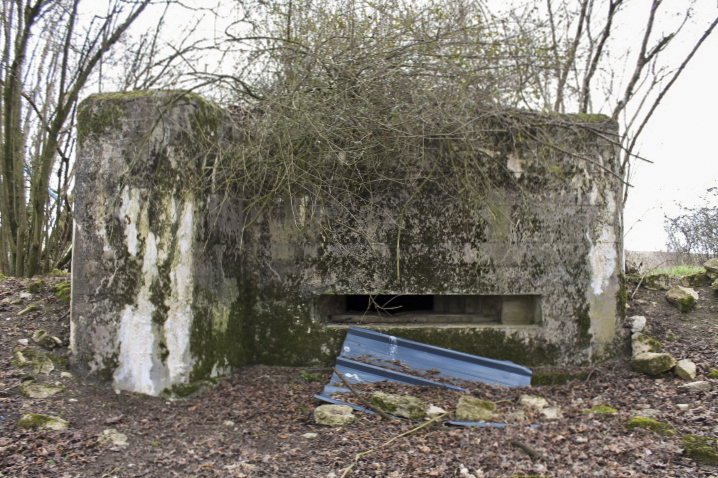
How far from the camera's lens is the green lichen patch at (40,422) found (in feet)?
9.74

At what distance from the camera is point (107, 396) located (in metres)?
3.51

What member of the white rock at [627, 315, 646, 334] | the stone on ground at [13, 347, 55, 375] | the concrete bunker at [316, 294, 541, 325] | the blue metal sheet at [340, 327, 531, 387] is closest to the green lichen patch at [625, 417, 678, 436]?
the blue metal sheet at [340, 327, 531, 387]

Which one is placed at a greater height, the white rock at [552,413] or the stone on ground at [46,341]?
the stone on ground at [46,341]

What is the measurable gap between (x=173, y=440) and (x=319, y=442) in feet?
2.77

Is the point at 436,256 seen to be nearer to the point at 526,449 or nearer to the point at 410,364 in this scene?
the point at 410,364

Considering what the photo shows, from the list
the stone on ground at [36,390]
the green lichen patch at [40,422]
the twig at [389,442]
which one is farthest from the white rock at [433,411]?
the stone on ground at [36,390]

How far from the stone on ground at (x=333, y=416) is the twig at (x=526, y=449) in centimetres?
101

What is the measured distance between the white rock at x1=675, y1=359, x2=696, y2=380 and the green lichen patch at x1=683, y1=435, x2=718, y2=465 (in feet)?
3.88

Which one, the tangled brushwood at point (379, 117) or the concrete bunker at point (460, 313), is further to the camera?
the concrete bunker at point (460, 313)

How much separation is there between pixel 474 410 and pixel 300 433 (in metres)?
1.12

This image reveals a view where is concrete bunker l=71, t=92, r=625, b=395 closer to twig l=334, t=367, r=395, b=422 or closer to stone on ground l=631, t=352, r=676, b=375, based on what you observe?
stone on ground l=631, t=352, r=676, b=375

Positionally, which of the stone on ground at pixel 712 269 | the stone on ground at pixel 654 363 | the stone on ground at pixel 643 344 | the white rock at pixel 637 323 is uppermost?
the stone on ground at pixel 712 269

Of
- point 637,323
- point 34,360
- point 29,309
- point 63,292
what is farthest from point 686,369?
point 29,309

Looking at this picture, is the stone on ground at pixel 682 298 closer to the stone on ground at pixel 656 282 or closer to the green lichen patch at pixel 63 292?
the stone on ground at pixel 656 282
